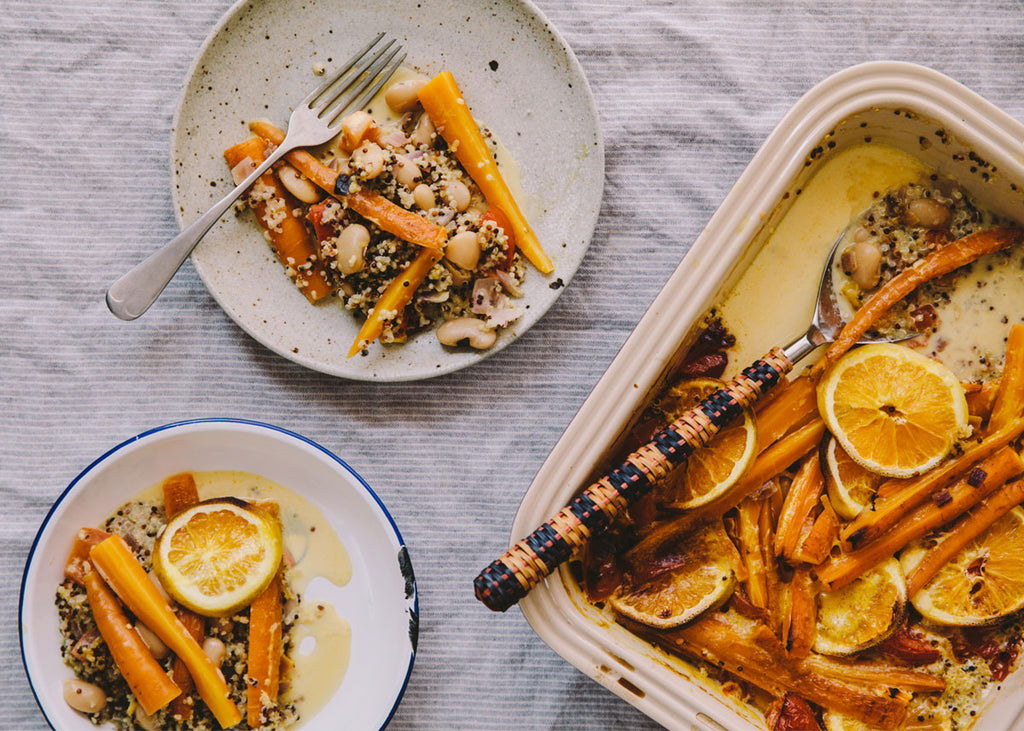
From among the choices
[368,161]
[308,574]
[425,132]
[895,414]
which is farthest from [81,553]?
[895,414]

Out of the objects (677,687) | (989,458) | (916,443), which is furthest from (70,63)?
(989,458)

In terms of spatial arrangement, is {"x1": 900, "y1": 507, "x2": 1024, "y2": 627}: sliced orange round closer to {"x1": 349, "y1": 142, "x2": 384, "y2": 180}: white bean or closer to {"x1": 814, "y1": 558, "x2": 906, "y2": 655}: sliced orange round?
{"x1": 814, "y1": 558, "x2": 906, "y2": 655}: sliced orange round

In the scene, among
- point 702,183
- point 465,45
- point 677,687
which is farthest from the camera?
point 702,183

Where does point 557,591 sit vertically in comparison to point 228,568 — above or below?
above

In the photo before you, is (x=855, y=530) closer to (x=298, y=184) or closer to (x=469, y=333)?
(x=469, y=333)

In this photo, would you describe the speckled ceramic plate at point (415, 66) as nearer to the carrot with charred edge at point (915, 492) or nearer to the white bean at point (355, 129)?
the white bean at point (355, 129)

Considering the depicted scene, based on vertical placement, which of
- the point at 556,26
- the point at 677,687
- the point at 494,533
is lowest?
the point at 494,533

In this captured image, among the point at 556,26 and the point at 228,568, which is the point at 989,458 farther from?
the point at 228,568
